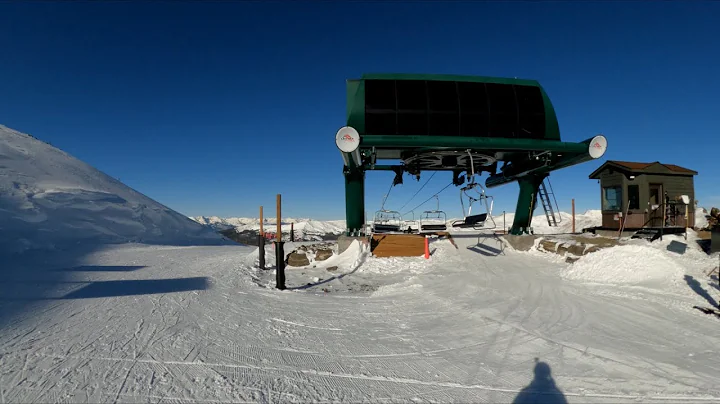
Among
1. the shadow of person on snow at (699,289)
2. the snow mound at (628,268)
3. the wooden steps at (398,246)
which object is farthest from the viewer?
the wooden steps at (398,246)

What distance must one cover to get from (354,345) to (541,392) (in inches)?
77.1

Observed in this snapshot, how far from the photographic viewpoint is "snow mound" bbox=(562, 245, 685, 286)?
22.1 ft

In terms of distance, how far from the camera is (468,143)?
9.13 metres

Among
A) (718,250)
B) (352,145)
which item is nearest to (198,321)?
(352,145)

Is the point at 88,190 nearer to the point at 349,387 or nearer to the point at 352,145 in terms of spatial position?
the point at 352,145

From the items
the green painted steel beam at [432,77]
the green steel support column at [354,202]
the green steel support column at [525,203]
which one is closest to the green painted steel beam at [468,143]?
the green painted steel beam at [432,77]

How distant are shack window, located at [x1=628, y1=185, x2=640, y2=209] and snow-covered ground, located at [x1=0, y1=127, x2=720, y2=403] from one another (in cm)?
839

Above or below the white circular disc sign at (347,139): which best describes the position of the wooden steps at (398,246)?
below

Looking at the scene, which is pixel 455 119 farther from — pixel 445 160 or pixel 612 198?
pixel 612 198

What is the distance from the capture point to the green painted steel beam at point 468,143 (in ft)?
29.7

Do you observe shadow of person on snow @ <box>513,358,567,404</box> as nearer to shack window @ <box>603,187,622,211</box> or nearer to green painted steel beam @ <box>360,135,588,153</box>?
green painted steel beam @ <box>360,135,588,153</box>

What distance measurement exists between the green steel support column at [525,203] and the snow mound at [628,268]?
426 cm

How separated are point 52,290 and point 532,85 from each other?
13.3m

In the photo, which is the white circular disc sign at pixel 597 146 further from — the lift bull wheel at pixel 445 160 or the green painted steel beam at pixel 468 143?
the lift bull wheel at pixel 445 160
